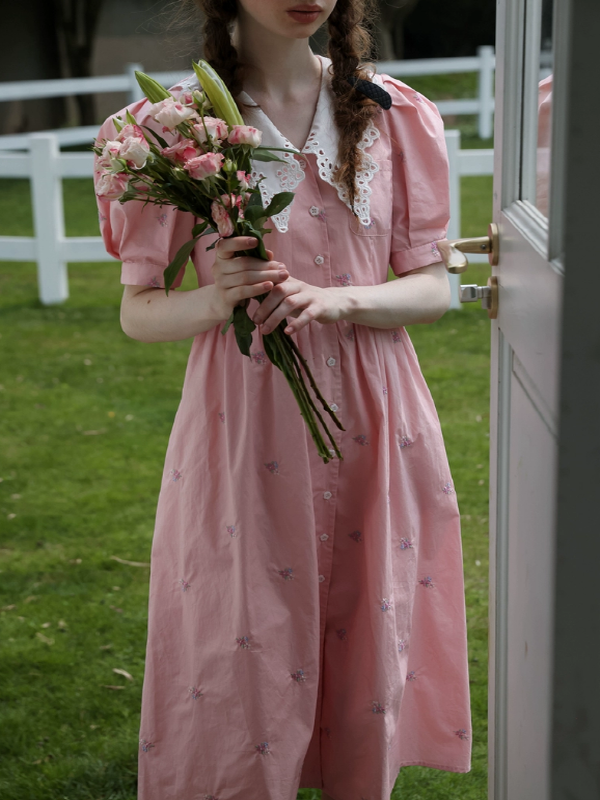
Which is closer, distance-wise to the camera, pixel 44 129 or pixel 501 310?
pixel 501 310

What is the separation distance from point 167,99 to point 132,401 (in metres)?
3.93

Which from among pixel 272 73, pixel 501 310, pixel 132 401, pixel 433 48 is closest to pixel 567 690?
pixel 501 310

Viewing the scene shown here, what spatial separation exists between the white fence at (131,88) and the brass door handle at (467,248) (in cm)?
663

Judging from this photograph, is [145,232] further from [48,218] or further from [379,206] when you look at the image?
[48,218]

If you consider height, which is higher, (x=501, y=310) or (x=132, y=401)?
(x=501, y=310)

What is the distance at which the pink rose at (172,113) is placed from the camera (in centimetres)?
155

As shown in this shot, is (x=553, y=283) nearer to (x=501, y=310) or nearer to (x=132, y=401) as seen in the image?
(x=501, y=310)

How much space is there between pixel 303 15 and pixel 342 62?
0.22 meters

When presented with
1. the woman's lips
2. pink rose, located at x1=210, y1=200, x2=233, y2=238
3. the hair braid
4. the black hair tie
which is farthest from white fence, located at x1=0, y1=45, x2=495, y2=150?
pink rose, located at x1=210, y1=200, x2=233, y2=238

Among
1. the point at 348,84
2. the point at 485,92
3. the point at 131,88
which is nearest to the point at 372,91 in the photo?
the point at 348,84

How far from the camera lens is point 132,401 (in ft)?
17.8

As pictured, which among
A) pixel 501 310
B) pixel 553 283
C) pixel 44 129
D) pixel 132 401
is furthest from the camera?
pixel 44 129

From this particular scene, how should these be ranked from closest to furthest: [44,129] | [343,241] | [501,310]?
[501,310] → [343,241] → [44,129]

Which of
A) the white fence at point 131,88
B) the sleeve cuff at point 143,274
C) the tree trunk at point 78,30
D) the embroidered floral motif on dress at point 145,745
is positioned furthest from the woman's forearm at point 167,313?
the tree trunk at point 78,30
